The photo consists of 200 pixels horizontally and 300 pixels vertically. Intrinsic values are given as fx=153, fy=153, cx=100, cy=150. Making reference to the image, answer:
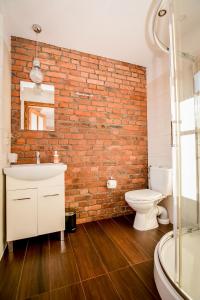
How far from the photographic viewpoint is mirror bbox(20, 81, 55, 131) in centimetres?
186

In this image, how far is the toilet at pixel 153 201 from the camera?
1772 mm

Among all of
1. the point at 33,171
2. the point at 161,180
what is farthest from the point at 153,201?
the point at 33,171

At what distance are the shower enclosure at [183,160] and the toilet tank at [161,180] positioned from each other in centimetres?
39

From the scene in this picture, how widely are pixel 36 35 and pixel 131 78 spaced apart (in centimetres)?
142

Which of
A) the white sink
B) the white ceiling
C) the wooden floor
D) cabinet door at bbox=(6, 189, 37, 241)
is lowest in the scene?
the wooden floor

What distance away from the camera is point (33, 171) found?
1486mm

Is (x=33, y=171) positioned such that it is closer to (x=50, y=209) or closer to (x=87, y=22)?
(x=50, y=209)

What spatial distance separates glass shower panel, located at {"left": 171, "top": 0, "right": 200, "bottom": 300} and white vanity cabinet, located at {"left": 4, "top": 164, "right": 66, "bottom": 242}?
1145 mm

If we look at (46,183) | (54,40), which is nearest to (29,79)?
(54,40)

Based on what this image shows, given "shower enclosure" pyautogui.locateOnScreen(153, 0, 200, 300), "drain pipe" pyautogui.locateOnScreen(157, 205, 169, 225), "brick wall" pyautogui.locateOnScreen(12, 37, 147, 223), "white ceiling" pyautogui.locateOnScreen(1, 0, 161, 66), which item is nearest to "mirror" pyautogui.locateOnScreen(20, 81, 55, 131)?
"brick wall" pyautogui.locateOnScreen(12, 37, 147, 223)

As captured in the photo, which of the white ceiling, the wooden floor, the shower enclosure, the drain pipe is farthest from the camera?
the drain pipe

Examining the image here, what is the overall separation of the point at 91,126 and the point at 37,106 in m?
0.74

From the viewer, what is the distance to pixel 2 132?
146 cm

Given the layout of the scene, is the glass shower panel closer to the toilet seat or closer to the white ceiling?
the toilet seat
